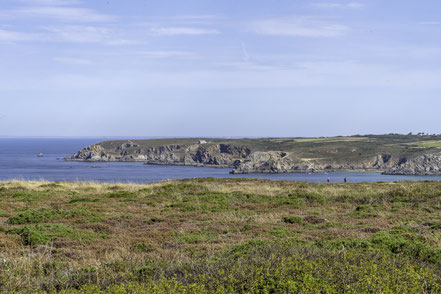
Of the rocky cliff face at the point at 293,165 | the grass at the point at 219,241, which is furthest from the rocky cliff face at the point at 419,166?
the grass at the point at 219,241

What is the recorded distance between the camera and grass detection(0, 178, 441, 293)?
743cm

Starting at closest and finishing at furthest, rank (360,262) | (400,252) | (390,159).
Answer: (360,262)
(400,252)
(390,159)

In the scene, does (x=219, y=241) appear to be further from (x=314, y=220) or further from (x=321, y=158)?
(x=321, y=158)

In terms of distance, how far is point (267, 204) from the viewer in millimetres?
24094

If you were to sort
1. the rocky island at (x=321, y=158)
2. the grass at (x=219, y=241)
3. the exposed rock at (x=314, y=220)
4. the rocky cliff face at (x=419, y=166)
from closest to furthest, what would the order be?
the grass at (x=219, y=241) < the exposed rock at (x=314, y=220) < the rocky cliff face at (x=419, y=166) < the rocky island at (x=321, y=158)

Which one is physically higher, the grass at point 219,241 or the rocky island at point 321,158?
the grass at point 219,241

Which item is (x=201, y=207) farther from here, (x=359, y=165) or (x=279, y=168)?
(x=359, y=165)

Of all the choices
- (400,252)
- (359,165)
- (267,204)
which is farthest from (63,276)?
(359,165)

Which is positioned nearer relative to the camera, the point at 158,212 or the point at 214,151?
the point at 158,212

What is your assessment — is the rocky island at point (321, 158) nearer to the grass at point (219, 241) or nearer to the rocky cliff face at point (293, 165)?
the rocky cliff face at point (293, 165)

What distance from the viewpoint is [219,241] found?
13602 mm

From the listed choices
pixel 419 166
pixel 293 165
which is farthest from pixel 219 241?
pixel 419 166

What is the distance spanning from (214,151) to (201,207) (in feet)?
572

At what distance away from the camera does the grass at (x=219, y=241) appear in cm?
743
